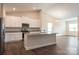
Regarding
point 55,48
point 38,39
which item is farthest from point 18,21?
point 55,48

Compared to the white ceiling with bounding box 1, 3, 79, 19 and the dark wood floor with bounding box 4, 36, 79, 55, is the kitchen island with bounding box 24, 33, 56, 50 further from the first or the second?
the white ceiling with bounding box 1, 3, 79, 19

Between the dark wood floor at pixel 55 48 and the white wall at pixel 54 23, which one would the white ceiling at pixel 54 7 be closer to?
the white wall at pixel 54 23

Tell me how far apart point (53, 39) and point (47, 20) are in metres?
0.51

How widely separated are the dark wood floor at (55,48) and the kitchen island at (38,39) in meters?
0.11

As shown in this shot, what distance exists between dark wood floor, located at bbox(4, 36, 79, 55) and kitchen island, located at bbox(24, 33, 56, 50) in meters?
0.11

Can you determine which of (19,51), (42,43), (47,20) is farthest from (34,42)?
(47,20)

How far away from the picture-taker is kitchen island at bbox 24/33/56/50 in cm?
323

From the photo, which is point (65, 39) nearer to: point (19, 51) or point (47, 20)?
point (47, 20)

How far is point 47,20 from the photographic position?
3.22 meters

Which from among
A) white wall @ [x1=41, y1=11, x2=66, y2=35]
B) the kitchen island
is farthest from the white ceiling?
Result: the kitchen island

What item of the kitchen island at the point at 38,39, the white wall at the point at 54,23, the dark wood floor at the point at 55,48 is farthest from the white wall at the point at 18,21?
the dark wood floor at the point at 55,48

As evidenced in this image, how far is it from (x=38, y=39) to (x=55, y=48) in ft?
1.61

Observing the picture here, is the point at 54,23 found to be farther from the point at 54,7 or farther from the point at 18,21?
the point at 18,21
